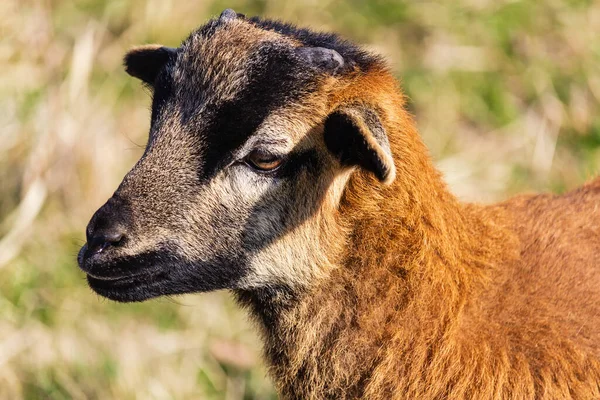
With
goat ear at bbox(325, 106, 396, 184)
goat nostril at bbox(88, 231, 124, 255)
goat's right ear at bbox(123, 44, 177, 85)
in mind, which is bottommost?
goat nostril at bbox(88, 231, 124, 255)

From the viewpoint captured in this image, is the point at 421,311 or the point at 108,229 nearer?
the point at 108,229

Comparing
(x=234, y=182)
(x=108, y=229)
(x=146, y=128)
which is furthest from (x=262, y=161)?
(x=146, y=128)

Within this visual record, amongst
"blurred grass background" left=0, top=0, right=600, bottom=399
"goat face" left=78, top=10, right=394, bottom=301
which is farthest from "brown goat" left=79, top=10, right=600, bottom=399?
"blurred grass background" left=0, top=0, right=600, bottom=399

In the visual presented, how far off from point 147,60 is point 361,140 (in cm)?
167

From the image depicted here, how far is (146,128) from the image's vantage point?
7766 millimetres

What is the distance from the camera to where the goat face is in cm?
383

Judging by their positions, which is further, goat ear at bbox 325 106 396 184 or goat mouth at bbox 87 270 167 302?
goat mouth at bbox 87 270 167 302

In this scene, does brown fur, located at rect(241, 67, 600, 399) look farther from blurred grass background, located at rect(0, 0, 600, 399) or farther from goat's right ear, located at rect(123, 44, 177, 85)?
blurred grass background, located at rect(0, 0, 600, 399)

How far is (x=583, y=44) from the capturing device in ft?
29.4

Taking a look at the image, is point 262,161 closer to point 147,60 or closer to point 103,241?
point 103,241

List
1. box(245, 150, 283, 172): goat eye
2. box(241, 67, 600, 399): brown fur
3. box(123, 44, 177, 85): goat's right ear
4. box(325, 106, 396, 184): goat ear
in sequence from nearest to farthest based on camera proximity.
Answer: box(325, 106, 396, 184): goat ear, box(245, 150, 283, 172): goat eye, box(241, 67, 600, 399): brown fur, box(123, 44, 177, 85): goat's right ear

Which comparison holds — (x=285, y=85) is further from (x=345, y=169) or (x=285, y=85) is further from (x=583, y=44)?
(x=583, y=44)

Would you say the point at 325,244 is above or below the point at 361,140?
below

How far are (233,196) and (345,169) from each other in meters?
0.53
